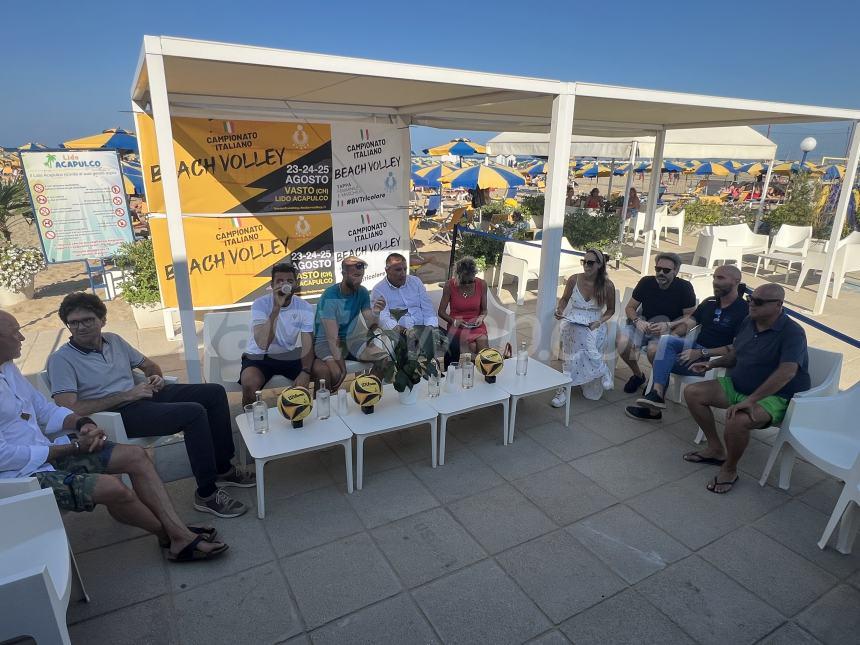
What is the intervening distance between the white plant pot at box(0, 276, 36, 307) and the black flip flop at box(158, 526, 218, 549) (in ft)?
20.0

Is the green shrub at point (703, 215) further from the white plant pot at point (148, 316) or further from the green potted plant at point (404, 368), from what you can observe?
the white plant pot at point (148, 316)

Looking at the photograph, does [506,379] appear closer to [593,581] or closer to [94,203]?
[593,581]

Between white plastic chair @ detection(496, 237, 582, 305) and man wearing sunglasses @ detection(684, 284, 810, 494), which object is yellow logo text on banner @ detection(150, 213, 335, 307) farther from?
man wearing sunglasses @ detection(684, 284, 810, 494)

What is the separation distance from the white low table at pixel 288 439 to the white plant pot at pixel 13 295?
230 inches

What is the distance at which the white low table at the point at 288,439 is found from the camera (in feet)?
8.98

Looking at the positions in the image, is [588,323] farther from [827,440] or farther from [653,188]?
[653,188]

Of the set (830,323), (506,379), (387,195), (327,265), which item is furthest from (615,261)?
(506,379)

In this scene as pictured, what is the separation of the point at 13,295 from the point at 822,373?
28.9 ft

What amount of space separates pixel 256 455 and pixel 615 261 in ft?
26.8

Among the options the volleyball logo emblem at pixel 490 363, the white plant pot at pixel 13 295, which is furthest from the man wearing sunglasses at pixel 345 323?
the white plant pot at pixel 13 295

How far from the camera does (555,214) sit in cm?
440

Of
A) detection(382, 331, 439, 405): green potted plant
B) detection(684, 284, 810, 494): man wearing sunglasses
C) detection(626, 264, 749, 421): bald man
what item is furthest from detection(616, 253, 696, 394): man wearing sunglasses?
detection(382, 331, 439, 405): green potted plant

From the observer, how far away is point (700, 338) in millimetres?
4031

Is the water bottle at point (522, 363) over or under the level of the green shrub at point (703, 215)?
under
